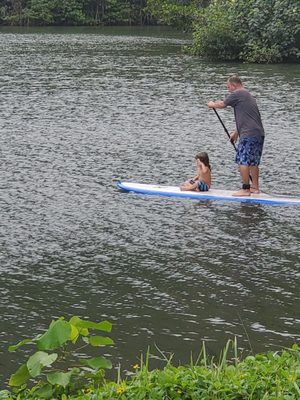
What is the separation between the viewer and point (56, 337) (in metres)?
5.64

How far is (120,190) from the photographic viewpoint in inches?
565

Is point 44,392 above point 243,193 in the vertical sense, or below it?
above

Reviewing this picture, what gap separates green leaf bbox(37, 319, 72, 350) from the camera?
5.59m

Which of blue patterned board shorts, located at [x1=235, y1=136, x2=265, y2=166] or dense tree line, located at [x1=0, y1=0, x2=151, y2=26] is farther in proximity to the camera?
dense tree line, located at [x1=0, y1=0, x2=151, y2=26]

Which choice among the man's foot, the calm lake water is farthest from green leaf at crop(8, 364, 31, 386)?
the man's foot

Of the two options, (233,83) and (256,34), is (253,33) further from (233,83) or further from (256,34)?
(233,83)

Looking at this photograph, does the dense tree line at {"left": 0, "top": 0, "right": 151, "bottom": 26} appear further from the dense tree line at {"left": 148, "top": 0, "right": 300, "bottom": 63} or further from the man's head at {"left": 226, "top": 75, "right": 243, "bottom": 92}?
the man's head at {"left": 226, "top": 75, "right": 243, "bottom": 92}

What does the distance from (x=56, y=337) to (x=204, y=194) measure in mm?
8382

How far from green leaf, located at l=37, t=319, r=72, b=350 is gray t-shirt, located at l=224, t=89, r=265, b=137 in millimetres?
8702

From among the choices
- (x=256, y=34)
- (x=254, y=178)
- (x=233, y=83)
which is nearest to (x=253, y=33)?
(x=256, y=34)

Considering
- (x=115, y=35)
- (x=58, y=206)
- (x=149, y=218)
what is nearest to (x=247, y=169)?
(x=149, y=218)

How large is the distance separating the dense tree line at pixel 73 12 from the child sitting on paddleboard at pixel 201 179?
54491 mm

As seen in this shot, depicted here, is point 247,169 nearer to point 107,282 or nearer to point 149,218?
point 149,218

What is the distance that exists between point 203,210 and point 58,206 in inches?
84.7
